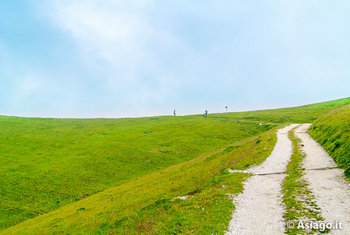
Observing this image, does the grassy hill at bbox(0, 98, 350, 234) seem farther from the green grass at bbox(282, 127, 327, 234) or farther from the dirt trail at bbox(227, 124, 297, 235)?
the green grass at bbox(282, 127, 327, 234)

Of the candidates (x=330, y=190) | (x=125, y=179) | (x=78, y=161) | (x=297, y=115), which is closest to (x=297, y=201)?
(x=330, y=190)

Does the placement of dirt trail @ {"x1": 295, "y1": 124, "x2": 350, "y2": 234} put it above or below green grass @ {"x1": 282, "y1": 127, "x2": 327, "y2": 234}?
above

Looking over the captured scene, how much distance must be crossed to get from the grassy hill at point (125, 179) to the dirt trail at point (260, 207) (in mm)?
883

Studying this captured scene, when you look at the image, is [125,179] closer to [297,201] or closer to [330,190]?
[297,201]

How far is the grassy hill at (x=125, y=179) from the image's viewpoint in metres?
15.5

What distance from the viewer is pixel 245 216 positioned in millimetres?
12414

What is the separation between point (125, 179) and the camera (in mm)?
43406

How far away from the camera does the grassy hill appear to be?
15.5m

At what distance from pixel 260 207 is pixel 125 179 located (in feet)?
118

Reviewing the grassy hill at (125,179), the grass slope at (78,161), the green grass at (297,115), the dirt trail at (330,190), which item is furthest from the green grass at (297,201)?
the green grass at (297,115)

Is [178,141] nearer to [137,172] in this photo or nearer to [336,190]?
[137,172]

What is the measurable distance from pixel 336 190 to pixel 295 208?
4588mm

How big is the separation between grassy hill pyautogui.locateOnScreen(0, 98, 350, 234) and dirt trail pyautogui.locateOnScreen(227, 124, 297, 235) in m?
0.88

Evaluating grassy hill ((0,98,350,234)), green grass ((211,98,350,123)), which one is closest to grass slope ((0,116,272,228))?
grassy hill ((0,98,350,234))
